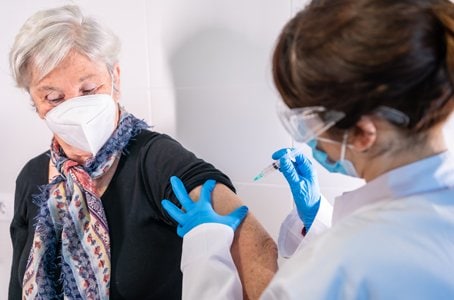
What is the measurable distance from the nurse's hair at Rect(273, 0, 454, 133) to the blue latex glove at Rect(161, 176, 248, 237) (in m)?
0.42

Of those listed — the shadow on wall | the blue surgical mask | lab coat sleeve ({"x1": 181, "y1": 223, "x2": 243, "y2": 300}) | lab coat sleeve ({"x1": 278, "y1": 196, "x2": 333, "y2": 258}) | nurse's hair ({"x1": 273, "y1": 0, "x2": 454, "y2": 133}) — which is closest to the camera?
nurse's hair ({"x1": 273, "y1": 0, "x2": 454, "y2": 133})

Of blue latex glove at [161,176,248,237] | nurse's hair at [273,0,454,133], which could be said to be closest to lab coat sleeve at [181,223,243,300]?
blue latex glove at [161,176,248,237]

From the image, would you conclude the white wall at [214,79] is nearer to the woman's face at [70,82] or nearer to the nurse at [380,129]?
the woman's face at [70,82]

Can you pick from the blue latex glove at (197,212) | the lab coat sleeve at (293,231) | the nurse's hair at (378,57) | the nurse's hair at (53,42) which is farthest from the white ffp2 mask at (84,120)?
the nurse's hair at (378,57)

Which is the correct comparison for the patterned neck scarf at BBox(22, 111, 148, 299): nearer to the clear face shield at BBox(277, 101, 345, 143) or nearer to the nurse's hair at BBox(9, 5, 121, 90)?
the nurse's hair at BBox(9, 5, 121, 90)

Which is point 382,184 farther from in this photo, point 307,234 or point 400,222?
point 307,234

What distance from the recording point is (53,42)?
1.12 m

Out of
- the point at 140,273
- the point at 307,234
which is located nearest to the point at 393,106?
the point at 307,234

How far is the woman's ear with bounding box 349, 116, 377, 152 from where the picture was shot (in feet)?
2.05

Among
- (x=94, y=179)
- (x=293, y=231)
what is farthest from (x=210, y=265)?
(x=94, y=179)

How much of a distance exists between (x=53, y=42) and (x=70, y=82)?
4.5 inches

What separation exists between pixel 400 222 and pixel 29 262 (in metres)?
1.05

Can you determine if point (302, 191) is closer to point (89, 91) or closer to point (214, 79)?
point (214, 79)

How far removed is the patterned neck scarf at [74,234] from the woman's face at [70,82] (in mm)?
124
